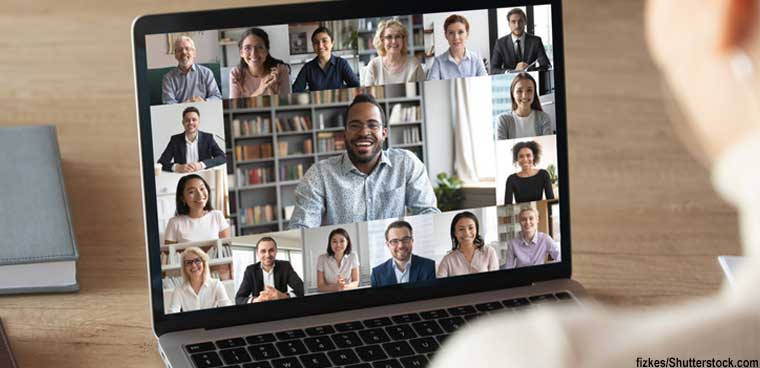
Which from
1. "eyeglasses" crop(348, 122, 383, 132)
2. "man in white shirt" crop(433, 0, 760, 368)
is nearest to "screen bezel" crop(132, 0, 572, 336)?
"eyeglasses" crop(348, 122, 383, 132)

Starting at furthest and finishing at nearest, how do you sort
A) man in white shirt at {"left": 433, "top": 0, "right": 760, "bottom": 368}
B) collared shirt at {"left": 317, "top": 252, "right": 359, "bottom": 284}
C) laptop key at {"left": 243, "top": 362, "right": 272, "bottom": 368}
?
1. collared shirt at {"left": 317, "top": 252, "right": 359, "bottom": 284}
2. laptop key at {"left": 243, "top": 362, "right": 272, "bottom": 368}
3. man in white shirt at {"left": 433, "top": 0, "right": 760, "bottom": 368}

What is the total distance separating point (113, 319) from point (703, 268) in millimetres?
658

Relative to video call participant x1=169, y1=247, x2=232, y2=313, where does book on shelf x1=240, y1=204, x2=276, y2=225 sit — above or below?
above

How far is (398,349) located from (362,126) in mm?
227

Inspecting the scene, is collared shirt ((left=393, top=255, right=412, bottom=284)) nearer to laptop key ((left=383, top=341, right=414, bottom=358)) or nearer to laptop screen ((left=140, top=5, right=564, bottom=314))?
laptop screen ((left=140, top=5, right=564, bottom=314))

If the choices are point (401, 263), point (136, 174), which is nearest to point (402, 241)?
point (401, 263)

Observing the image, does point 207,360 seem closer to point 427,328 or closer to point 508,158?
point 427,328

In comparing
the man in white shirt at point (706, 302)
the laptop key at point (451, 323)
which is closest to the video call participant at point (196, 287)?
the laptop key at point (451, 323)

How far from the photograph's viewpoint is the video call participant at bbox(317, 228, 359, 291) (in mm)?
994

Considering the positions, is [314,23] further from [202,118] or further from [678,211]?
[678,211]

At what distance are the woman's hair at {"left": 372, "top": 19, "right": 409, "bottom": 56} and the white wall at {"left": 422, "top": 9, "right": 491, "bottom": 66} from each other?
1.0 inches

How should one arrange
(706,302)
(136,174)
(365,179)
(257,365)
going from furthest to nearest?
(136,174) < (365,179) < (257,365) < (706,302)

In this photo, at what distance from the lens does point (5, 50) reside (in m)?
1.45

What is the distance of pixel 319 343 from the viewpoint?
0.94 meters
